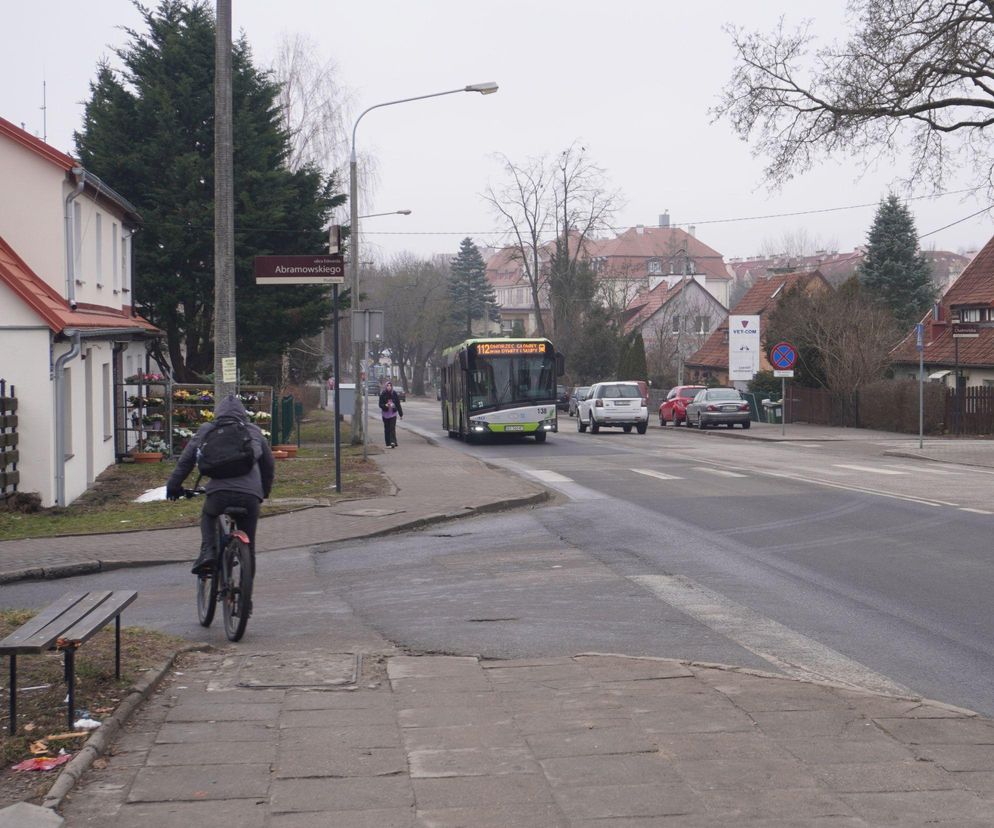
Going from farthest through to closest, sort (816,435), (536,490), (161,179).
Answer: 1. (816,435)
2. (161,179)
3. (536,490)

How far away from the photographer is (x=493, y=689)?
22.0 ft

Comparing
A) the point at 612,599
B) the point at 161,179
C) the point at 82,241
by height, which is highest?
the point at 161,179

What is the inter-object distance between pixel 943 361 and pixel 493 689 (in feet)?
141

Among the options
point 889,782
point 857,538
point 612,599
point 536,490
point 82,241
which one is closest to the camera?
point 889,782

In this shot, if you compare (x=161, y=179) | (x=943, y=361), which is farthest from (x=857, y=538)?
(x=943, y=361)

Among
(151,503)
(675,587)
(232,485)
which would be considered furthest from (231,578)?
(151,503)

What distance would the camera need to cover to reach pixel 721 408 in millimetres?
44469

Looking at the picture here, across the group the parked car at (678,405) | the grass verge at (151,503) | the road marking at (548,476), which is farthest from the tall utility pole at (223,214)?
the parked car at (678,405)

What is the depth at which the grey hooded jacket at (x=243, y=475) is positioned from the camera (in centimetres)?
856

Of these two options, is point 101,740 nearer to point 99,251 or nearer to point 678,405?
point 99,251

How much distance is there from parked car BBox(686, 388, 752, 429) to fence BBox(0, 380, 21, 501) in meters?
31.5

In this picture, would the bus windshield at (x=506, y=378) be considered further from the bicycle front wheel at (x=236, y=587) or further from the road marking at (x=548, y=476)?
the bicycle front wheel at (x=236, y=587)

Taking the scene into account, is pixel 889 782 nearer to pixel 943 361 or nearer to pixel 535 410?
pixel 535 410

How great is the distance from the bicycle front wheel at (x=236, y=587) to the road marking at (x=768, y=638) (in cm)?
325
